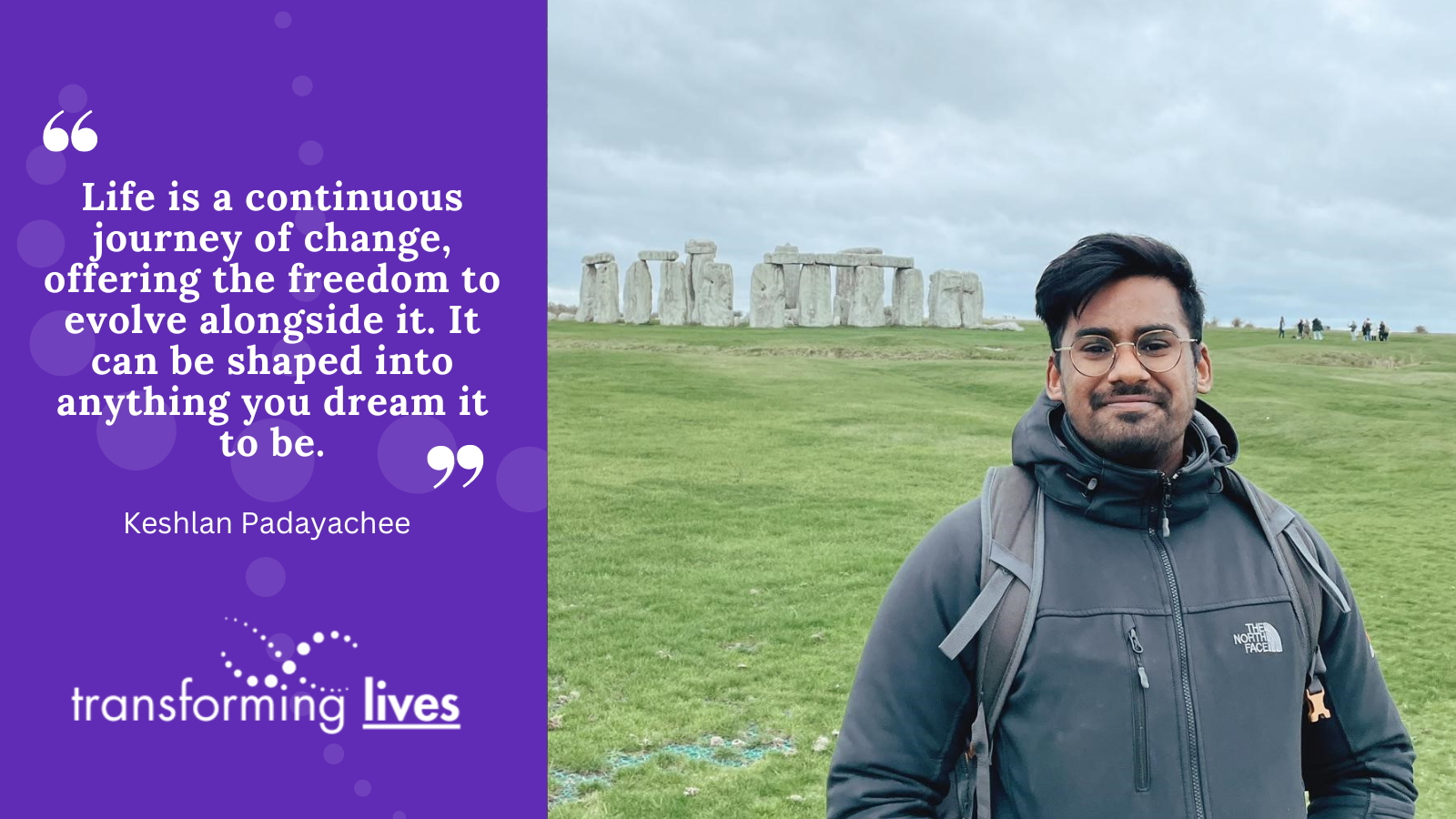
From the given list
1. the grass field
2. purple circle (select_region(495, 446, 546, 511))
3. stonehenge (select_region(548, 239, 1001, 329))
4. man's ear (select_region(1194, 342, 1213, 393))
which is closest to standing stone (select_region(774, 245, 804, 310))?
stonehenge (select_region(548, 239, 1001, 329))

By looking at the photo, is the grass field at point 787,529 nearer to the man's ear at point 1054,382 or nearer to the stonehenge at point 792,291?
the man's ear at point 1054,382

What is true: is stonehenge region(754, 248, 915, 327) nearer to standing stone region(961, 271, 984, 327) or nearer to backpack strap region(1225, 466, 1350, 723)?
standing stone region(961, 271, 984, 327)

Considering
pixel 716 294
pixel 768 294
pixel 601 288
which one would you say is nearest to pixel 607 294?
pixel 601 288

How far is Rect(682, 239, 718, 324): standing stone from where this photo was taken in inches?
1922

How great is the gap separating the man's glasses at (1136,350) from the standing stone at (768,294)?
149 feet

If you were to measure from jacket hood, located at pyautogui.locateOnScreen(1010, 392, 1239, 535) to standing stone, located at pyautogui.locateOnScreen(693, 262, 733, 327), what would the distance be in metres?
45.9

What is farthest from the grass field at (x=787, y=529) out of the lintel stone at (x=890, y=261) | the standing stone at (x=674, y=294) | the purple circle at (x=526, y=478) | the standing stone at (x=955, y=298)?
the standing stone at (x=955, y=298)

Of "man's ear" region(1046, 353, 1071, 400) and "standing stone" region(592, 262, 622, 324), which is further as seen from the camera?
"standing stone" region(592, 262, 622, 324)

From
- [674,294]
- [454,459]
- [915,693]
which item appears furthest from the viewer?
[674,294]

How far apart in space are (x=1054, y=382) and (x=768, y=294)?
149 ft

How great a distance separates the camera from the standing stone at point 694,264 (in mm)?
48812

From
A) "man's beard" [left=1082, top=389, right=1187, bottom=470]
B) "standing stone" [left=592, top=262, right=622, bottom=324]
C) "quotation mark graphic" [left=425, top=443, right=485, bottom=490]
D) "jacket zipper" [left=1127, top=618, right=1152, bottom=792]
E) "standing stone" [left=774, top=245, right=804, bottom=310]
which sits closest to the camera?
"jacket zipper" [left=1127, top=618, right=1152, bottom=792]

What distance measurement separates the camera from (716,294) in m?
48.5

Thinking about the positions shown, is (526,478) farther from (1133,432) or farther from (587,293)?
(587,293)
